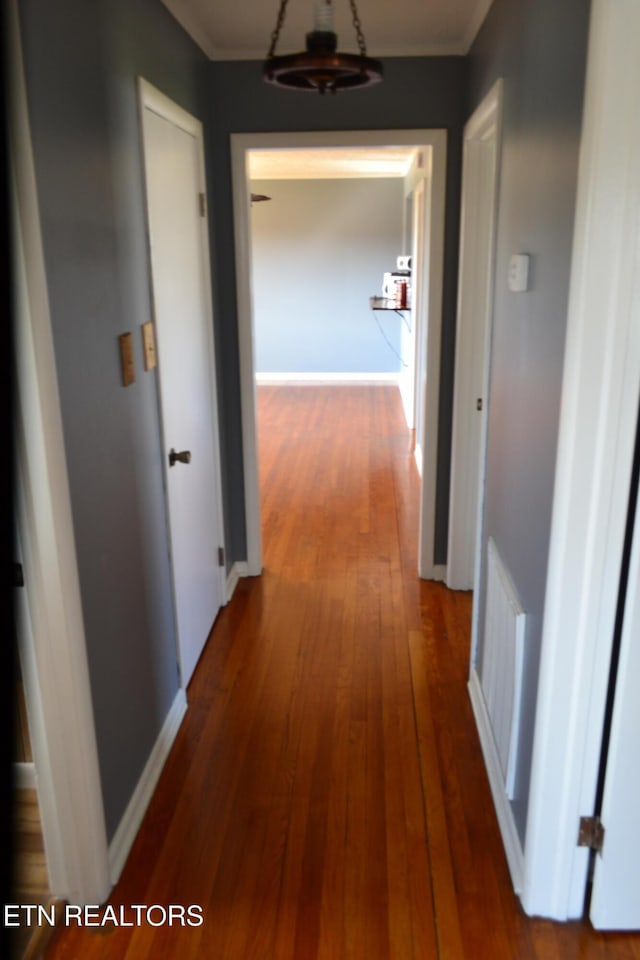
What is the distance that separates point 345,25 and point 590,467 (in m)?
2.30

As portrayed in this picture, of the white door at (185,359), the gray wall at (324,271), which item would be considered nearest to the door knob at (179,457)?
the white door at (185,359)

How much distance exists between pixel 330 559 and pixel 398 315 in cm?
503

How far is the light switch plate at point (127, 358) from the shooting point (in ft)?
6.79

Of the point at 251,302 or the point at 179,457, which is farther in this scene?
the point at 251,302

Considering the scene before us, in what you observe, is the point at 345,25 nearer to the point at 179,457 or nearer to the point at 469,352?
the point at 469,352

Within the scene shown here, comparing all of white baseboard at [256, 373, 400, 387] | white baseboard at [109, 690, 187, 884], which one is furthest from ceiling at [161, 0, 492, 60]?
white baseboard at [256, 373, 400, 387]

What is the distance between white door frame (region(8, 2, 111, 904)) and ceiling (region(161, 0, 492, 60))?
1.51 meters

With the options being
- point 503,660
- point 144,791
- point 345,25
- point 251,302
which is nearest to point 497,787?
point 503,660

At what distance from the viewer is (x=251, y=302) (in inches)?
137

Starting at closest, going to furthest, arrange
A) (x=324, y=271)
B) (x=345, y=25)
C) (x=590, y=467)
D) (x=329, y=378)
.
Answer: (x=590, y=467), (x=345, y=25), (x=324, y=271), (x=329, y=378)

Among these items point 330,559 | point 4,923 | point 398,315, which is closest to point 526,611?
point 4,923

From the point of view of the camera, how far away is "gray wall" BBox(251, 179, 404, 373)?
8367 millimetres

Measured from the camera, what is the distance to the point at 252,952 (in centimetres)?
175

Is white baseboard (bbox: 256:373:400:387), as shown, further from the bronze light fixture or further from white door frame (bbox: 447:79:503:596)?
the bronze light fixture
